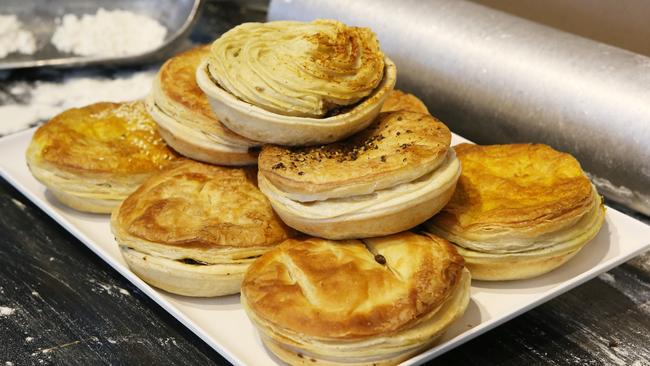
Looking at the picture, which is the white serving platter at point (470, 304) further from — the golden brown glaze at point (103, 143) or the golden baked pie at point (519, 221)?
the golden brown glaze at point (103, 143)

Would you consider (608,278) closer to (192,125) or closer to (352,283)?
(352,283)

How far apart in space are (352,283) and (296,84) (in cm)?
62

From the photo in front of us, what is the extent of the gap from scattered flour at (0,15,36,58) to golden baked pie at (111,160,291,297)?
2189 millimetres

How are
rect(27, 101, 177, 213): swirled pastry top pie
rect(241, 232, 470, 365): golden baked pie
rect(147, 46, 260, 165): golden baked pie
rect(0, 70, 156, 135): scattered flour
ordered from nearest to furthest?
rect(241, 232, 470, 365): golden baked pie < rect(147, 46, 260, 165): golden baked pie < rect(27, 101, 177, 213): swirled pastry top pie < rect(0, 70, 156, 135): scattered flour

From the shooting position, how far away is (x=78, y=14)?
14.5 ft

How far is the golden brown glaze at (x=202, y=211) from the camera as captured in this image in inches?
84.4

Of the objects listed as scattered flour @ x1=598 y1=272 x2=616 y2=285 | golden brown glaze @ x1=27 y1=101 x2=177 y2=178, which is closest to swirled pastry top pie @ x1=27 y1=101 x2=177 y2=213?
golden brown glaze @ x1=27 y1=101 x2=177 y2=178

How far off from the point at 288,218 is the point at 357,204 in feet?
0.69

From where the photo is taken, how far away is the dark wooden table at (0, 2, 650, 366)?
7.00ft

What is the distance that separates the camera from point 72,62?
3.81 m

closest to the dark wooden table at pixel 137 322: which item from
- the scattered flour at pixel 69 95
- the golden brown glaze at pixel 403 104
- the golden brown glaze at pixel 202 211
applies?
the golden brown glaze at pixel 202 211

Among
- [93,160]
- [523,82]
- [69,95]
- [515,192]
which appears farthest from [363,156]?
[69,95]

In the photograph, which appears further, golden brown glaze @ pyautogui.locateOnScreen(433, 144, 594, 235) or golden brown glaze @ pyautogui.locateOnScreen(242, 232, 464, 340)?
golden brown glaze @ pyautogui.locateOnScreen(433, 144, 594, 235)

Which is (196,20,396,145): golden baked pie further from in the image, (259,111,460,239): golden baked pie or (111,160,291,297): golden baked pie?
(111,160,291,297): golden baked pie
